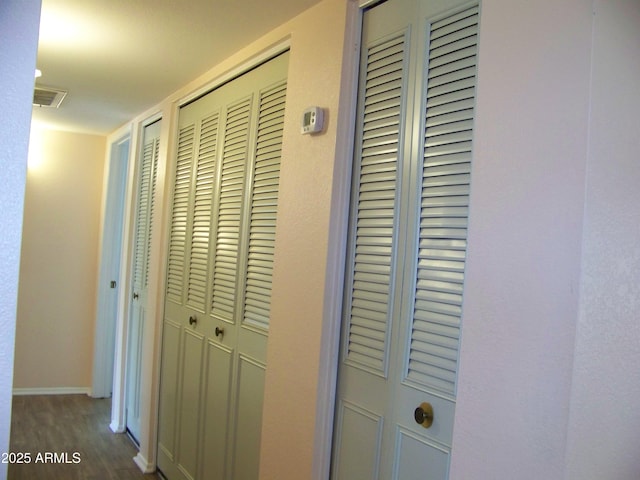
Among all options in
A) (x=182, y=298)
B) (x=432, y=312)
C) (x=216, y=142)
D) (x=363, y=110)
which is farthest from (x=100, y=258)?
(x=432, y=312)

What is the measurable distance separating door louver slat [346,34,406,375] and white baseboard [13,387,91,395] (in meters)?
4.25

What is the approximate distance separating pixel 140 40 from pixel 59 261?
3.25 m

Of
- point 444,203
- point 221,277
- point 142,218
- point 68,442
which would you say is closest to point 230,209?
point 221,277

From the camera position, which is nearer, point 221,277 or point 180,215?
point 221,277

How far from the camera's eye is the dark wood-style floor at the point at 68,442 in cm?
353

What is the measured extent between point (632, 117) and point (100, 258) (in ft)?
16.1

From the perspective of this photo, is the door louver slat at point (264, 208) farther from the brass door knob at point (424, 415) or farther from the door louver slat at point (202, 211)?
the brass door knob at point (424, 415)

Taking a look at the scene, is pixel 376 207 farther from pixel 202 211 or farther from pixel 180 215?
pixel 180 215

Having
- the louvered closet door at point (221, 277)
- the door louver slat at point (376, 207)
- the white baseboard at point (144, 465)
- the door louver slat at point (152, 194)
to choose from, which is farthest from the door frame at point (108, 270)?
the door louver slat at point (376, 207)

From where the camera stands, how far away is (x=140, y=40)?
2645 mm

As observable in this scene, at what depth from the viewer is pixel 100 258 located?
5289 mm

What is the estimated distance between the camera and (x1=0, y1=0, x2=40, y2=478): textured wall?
100 cm

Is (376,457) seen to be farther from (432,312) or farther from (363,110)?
(363,110)

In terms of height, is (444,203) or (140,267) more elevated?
(444,203)
